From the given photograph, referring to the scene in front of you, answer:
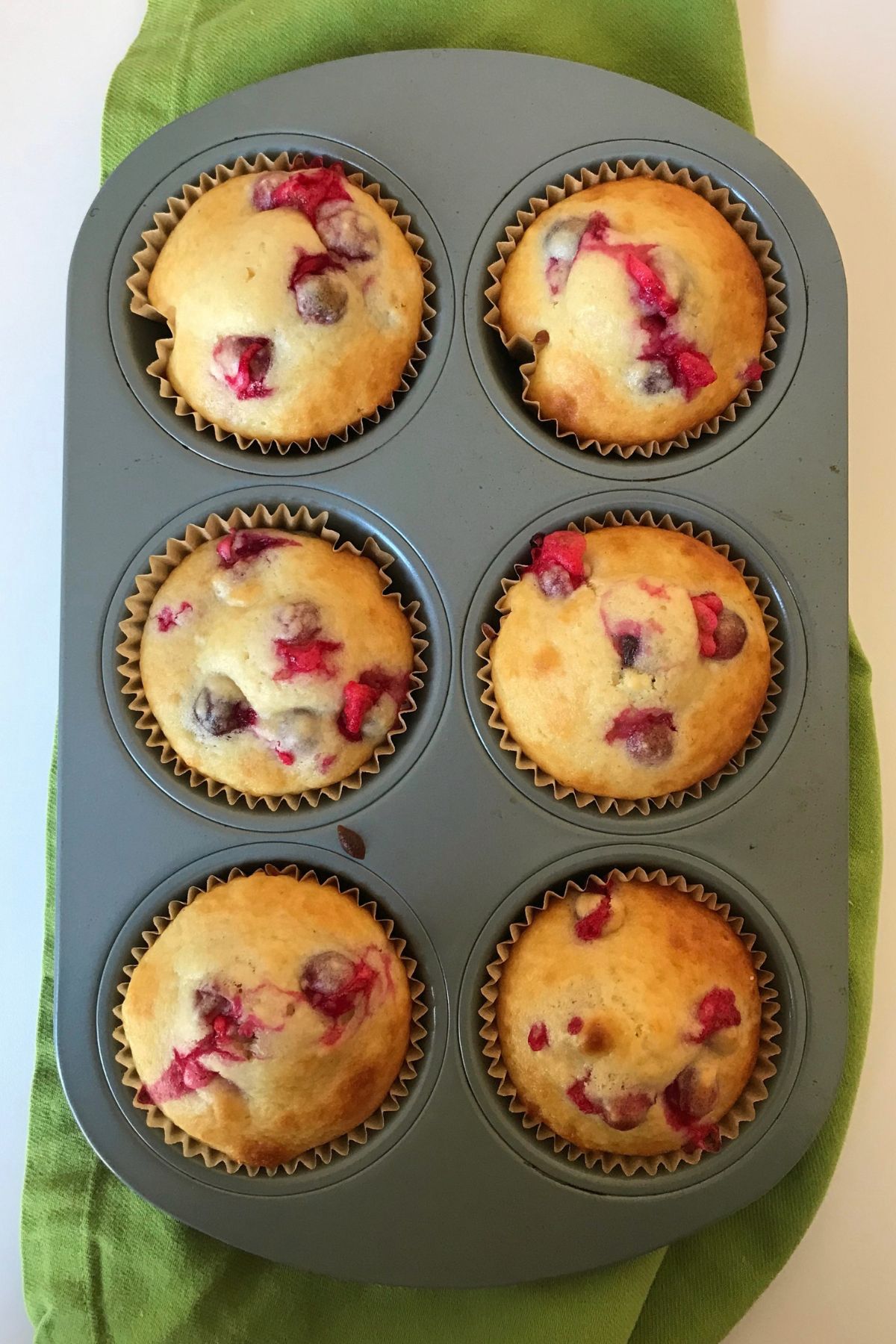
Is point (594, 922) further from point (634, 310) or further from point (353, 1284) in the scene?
point (634, 310)

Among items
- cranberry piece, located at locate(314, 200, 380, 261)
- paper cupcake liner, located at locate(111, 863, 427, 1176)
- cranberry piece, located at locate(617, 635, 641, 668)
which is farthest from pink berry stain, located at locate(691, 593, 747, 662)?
cranberry piece, located at locate(314, 200, 380, 261)

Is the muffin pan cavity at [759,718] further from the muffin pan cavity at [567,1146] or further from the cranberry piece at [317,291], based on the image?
the cranberry piece at [317,291]

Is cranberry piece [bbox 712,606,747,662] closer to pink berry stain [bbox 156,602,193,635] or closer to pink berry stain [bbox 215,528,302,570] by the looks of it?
pink berry stain [bbox 215,528,302,570]

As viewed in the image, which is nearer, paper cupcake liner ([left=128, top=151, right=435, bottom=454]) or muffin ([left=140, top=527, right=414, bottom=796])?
muffin ([left=140, top=527, right=414, bottom=796])

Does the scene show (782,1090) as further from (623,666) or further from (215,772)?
(215,772)

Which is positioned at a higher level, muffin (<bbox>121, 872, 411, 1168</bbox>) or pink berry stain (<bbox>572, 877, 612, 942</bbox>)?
pink berry stain (<bbox>572, 877, 612, 942</bbox>)

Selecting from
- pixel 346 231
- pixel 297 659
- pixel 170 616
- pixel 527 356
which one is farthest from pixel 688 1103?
pixel 346 231
